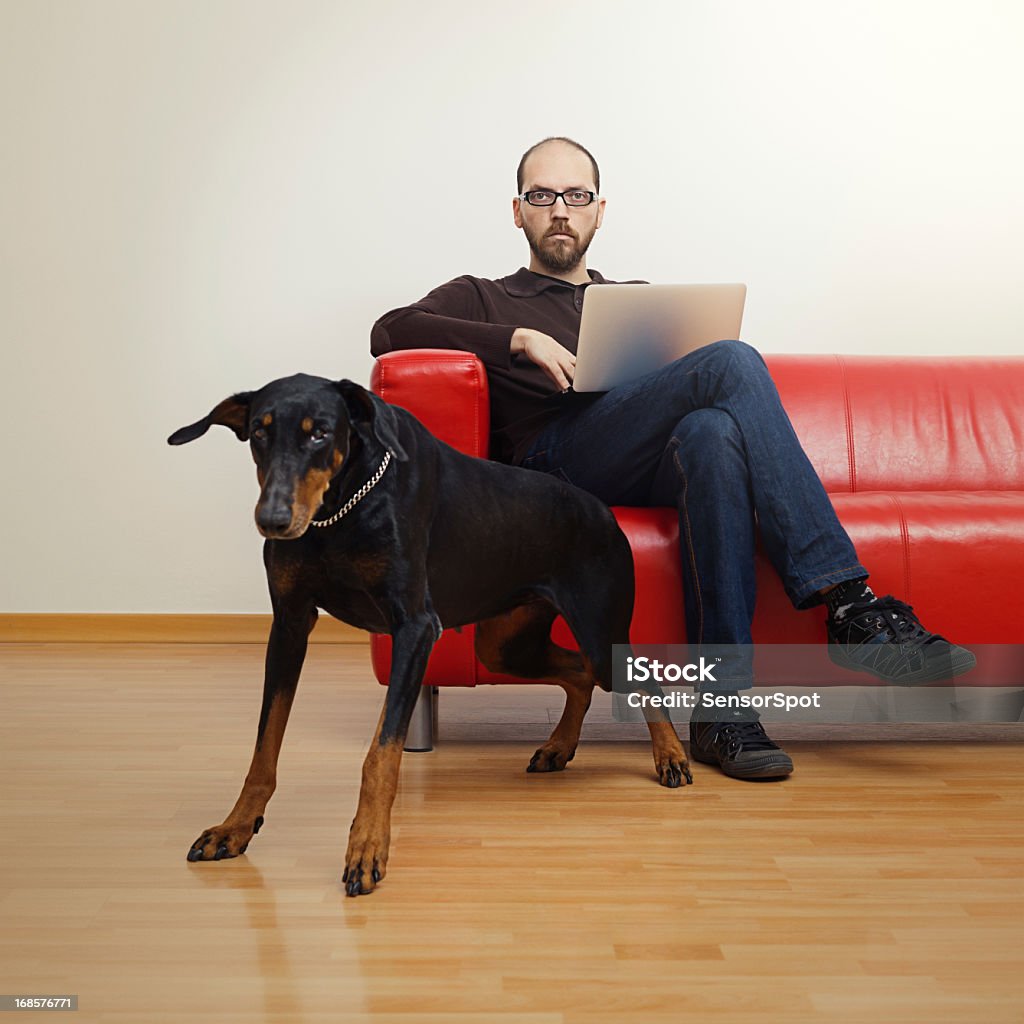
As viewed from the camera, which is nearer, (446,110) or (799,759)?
(799,759)

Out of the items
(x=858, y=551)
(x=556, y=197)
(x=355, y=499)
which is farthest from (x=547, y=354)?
(x=355, y=499)

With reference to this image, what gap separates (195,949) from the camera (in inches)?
55.2

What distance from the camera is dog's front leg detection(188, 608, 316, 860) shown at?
173 cm

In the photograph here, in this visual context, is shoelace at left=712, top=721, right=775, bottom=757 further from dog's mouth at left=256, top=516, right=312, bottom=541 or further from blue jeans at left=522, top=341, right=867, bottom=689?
dog's mouth at left=256, top=516, right=312, bottom=541

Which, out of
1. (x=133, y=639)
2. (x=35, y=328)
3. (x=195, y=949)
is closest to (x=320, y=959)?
(x=195, y=949)

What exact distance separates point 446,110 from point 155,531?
1.59 m

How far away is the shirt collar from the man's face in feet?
0.10

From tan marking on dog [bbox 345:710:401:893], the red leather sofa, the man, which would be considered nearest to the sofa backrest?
the red leather sofa

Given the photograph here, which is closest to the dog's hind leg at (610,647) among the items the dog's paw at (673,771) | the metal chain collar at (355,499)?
the dog's paw at (673,771)

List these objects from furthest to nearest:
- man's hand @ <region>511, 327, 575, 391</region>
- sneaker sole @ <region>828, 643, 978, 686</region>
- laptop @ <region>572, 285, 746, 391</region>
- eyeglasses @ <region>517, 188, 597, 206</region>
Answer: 1. eyeglasses @ <region>517, 188, 597, 206</region>
2. man's hand @ <region>511, 327, 575, 391</region>
3. laptop @ <region>572, 285, 746, 391</region>
4. sneaker sole @ <region>828, 643, 978, 686</region>

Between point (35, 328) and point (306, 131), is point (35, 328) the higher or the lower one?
the lower one

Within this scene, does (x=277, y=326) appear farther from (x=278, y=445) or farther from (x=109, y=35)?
(x=278, y=445)

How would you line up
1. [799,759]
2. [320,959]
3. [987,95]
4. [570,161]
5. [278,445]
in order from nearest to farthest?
1. [320,959]
2. [278,445]
3. [799,759]
4. [570,161]
5. [987,95]

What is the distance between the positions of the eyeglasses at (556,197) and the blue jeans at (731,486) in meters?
0.64
